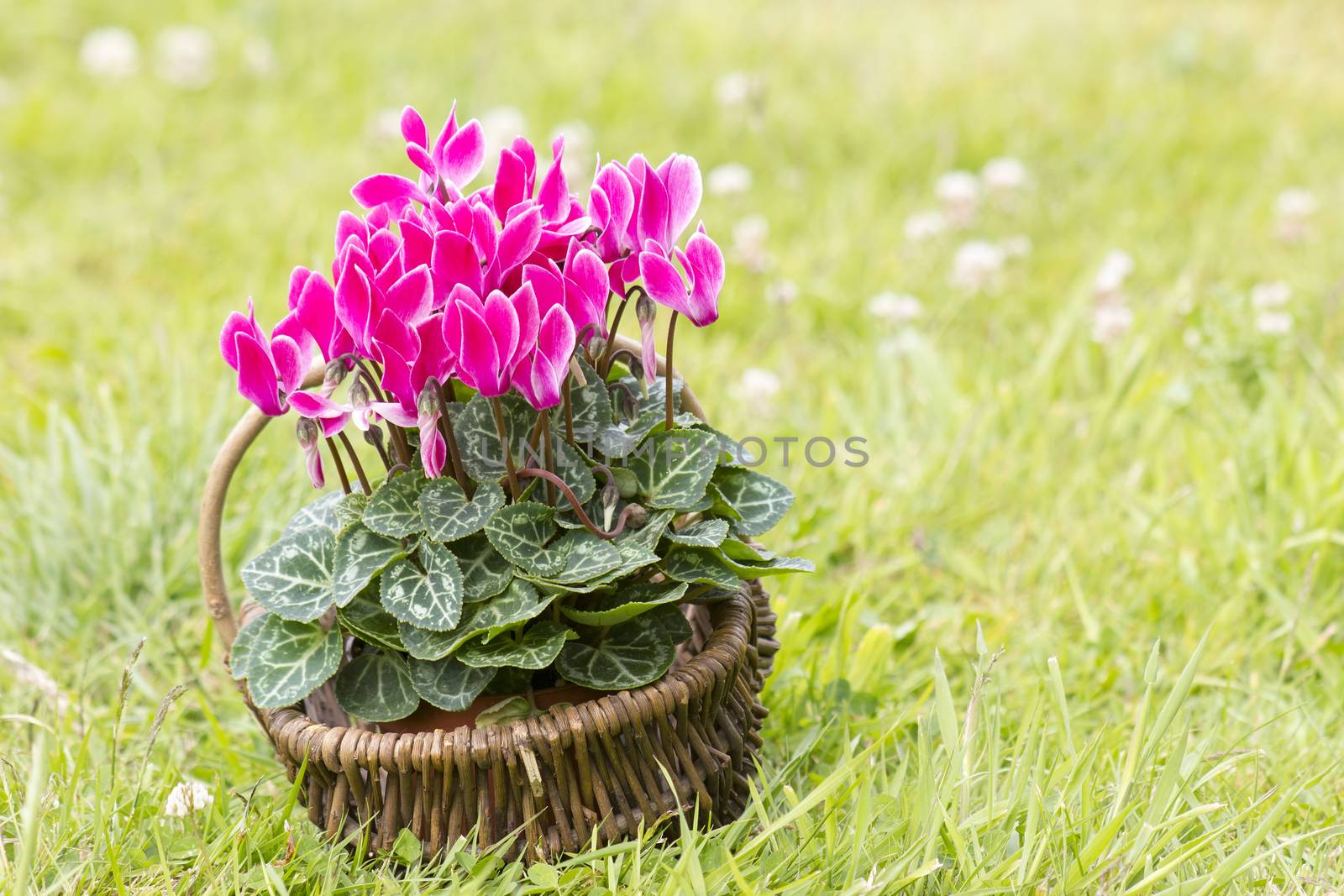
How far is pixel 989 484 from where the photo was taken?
2.95 metres

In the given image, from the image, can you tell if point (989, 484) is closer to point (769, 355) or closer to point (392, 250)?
point (769, 355)

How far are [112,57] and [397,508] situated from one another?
422 centimetres

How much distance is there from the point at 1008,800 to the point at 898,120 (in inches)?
148

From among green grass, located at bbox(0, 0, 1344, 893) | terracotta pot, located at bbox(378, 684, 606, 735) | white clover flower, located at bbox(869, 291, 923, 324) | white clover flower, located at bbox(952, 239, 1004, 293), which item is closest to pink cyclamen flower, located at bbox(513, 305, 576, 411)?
terracotta pot, located at bbox(378, 684, 606, 735)

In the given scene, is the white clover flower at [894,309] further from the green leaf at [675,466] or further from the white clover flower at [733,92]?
the green leaf at [675,466]

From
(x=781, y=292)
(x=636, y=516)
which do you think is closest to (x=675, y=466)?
(x=636, y=516)

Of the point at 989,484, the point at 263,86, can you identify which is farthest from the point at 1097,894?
the point at 263,86

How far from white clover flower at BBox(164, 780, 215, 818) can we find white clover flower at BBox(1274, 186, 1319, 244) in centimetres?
363

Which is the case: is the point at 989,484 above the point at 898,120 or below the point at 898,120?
below

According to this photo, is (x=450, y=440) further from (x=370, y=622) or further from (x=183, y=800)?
(x=183, y=800)

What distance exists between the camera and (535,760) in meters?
1.50

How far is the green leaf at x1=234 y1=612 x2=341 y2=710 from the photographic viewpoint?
1.55m

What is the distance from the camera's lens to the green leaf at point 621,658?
1.57 meters

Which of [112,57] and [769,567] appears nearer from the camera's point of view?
[769,567]
